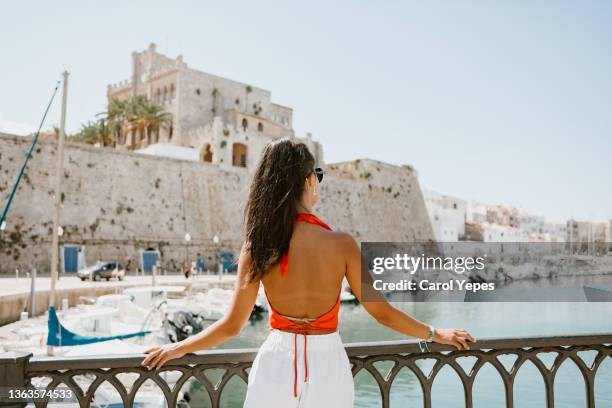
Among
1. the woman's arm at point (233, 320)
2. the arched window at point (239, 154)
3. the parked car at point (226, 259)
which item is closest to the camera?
the woman's arm at point (233, 320)

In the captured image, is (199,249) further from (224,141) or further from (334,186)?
(334,186)

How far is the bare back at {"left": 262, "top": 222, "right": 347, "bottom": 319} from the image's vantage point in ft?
5.63

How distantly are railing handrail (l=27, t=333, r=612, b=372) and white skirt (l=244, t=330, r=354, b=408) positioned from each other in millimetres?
377

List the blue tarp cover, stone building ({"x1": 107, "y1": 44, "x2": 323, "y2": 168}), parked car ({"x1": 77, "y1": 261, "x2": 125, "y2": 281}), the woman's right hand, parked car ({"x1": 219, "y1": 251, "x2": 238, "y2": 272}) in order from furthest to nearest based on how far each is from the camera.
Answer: stone building ({"x1": 107, "y1": 44, "x2": 323, "y2": 168}) → parked car ({"x1": 219, "y1": 251, "x2": 238, "y2": 272}) → parked car ({"x1": 77, "y1": 261, "x2": 125, "y2": 281}) → the blue tarp cover → the woman's right hand

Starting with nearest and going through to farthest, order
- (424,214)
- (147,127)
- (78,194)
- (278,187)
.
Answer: (278,187), (78,194), (147,127), (424,214)

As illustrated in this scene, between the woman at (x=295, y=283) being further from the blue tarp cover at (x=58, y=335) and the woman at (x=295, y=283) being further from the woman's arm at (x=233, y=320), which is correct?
the blue tarp cover at (x=58, y=335)

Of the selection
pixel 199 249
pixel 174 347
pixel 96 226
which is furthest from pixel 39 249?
pixel 174 347

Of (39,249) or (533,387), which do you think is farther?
(39,249)

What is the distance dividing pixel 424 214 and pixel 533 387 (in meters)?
37.3

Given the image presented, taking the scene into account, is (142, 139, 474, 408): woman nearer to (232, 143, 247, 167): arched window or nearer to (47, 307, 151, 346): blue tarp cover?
(47, 307, 151, 346): blue tarp cover

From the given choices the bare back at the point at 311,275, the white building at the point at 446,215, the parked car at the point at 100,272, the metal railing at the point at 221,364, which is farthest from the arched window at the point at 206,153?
the bare back at the point at 311,275

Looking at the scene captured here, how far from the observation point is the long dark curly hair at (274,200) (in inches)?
68.6

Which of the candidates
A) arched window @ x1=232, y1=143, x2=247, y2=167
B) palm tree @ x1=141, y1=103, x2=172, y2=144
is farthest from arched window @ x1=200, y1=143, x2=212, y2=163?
palm tree @ x1=141, y1=103, x2=172, y2=144

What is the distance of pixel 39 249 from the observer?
23.6 metres
